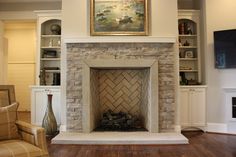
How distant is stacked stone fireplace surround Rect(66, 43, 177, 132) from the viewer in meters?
5.04

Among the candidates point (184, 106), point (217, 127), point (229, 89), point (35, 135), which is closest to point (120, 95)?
point (184, 106)

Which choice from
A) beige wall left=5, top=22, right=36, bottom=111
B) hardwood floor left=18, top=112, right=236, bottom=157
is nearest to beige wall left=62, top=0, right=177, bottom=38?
hardwood floor left=18, top=112, right=236, bottom=157

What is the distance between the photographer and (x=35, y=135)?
260 centimetres

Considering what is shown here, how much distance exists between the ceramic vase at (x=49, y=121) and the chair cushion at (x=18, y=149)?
2.47m

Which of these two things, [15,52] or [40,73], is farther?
[15,52]

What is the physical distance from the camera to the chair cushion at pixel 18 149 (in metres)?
2.34

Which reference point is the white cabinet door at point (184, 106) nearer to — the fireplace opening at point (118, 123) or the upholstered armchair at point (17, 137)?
the fireplace opening at point (118, 123)

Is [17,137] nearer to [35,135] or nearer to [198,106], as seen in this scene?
[35,135]

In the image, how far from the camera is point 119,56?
505 centimetres

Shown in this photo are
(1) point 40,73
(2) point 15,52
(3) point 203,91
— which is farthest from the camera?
(2) point 15,52

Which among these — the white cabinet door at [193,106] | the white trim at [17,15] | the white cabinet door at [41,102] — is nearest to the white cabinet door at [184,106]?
the white cabinet door at [193,106]

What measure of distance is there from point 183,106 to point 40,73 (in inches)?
132

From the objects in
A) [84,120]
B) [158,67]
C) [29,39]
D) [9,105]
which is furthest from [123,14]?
[29,39]

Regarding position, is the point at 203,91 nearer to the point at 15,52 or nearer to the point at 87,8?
the point at 87,8
